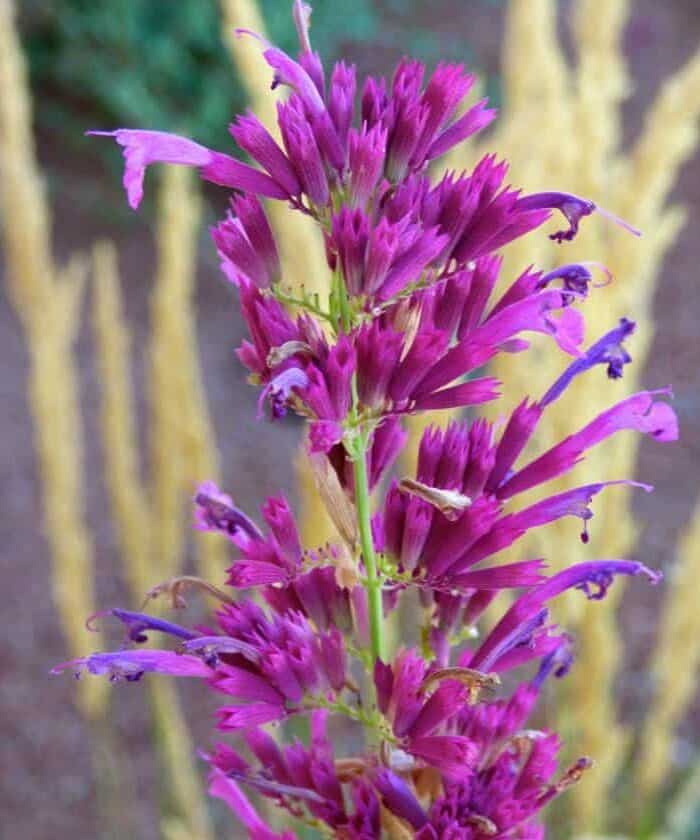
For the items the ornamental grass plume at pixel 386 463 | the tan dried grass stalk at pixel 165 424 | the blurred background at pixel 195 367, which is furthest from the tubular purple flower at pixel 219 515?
the tan dried grass stalk at pixel 165 424

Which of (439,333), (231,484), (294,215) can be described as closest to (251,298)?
(439,333)

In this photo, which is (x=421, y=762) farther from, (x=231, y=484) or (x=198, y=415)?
(x=231, y=484)

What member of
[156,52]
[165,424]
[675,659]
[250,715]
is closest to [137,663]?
[250,715]

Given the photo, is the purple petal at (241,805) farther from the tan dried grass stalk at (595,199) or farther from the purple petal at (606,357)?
the tan dried grass stalk at (595,199)

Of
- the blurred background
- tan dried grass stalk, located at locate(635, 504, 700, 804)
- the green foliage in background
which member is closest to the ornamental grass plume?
the blurred background

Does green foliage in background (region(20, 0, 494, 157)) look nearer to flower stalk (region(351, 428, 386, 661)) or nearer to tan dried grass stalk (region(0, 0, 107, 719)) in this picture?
tan dried grass stalk (region(0, 0, 107, 719))
